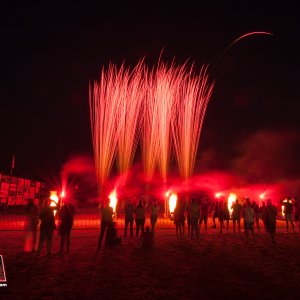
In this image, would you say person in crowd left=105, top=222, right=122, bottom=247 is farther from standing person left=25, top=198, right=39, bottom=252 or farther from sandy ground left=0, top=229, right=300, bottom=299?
standing person left=25, top=198, right=39, bottom=252

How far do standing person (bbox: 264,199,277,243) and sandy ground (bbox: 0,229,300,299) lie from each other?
572 mm

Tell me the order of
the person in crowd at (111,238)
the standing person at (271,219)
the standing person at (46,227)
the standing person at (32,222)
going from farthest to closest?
the standing person at (271,219) < the person in crowd at (111,238) < the standing person at (32,222) < the standing person at (46,227)

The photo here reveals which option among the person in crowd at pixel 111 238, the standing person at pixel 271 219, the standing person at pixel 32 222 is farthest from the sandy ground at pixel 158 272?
the standing person at pixel 271 219

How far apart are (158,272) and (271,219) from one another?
634 centimetres

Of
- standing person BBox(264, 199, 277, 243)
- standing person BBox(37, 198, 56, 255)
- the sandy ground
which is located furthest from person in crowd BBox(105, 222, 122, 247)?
standing person BBox(264, 199, 277, 243)

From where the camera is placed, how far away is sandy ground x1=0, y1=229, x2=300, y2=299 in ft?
19.3

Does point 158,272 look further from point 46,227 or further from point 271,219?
point 271,219

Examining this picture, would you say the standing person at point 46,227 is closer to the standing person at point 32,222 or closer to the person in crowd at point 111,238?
the standing person at point 32,222

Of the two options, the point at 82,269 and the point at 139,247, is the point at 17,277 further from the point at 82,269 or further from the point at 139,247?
the point at 139,247

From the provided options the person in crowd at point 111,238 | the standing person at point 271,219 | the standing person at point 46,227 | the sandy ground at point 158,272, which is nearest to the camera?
the sandy ground at point 158,272

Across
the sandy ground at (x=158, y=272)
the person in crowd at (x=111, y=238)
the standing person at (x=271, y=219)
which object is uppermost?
the standing person at (x=271, y=219)

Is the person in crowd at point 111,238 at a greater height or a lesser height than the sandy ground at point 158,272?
greater

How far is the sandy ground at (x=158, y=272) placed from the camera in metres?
5.88

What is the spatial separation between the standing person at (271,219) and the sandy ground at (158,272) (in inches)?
22.5
